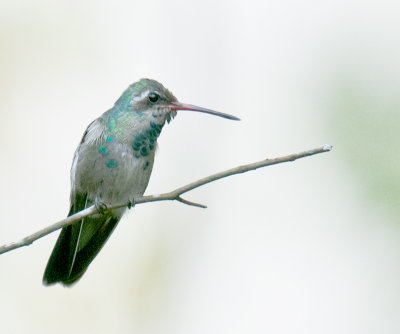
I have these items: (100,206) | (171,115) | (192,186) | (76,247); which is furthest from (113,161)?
(192,186)

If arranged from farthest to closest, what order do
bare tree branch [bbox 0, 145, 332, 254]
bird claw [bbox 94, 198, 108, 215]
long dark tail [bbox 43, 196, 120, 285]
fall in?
long dark tail [bbox 43, 196, 120, 285] < bird claw [bbox 94, 198, 108, 215] < bare tree branch [bbox 0, 145, 332, 254]

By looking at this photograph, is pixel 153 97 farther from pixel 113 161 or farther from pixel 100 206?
pixel 100 206

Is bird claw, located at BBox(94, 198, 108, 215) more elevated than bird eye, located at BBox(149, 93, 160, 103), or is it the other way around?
bird eye, located at BBox(149, 93, 160, 103)

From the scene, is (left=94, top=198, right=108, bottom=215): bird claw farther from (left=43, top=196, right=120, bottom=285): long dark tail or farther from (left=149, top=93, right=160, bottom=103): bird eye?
(left=149, top=93, right=160, bottom=103): bird eye

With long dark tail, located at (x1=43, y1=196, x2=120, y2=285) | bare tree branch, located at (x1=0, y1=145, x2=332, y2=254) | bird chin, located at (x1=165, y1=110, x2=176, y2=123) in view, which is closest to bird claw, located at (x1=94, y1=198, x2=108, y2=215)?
long dark tail, located at (x1=43, y1=196, x2=120, y2=285)

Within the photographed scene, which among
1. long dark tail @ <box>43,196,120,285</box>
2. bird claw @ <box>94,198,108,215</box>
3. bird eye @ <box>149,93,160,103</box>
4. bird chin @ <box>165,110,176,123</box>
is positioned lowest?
long dark tail @ <box>43,196,120,285</box>

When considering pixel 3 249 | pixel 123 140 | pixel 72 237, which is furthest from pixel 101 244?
pixel 3 249

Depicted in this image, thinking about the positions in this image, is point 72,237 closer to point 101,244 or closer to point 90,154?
point 101,244

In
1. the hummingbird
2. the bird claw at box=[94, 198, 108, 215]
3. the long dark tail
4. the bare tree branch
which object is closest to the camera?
the bare tree branch
